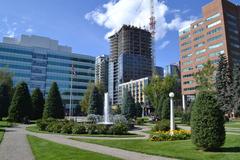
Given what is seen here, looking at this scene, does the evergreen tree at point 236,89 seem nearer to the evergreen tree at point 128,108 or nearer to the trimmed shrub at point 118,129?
the evergreen tree at point 128,108

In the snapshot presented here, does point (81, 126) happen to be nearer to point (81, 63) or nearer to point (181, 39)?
point (181, 39)

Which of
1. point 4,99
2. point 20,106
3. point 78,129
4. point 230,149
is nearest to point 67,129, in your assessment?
point 78,129

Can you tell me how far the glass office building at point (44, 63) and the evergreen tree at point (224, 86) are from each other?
204 ft

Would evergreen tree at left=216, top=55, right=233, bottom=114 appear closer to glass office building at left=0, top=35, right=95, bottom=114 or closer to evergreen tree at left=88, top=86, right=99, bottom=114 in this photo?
evergreen tree at left=88, top=86, right=99, bottom=114

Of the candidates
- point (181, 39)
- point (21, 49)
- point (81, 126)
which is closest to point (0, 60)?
point (21, 49)

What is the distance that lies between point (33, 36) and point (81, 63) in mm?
25882

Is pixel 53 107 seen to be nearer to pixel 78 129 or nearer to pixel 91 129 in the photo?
pixel 78 129

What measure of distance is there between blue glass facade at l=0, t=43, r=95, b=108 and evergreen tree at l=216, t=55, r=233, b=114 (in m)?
62.2

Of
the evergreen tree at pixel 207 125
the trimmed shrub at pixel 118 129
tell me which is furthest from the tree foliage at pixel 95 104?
the evergreen tree at pixel 207 125

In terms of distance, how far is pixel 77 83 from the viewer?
391 ft

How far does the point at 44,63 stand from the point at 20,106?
7140cm

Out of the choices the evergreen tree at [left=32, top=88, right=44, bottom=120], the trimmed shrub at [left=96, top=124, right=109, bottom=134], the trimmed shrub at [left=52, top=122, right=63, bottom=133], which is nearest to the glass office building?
the evergreen tree at [left=32, top=88, right=44, bottom=120]

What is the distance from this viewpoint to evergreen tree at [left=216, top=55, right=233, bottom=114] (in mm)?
54750

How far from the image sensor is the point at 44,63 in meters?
112
